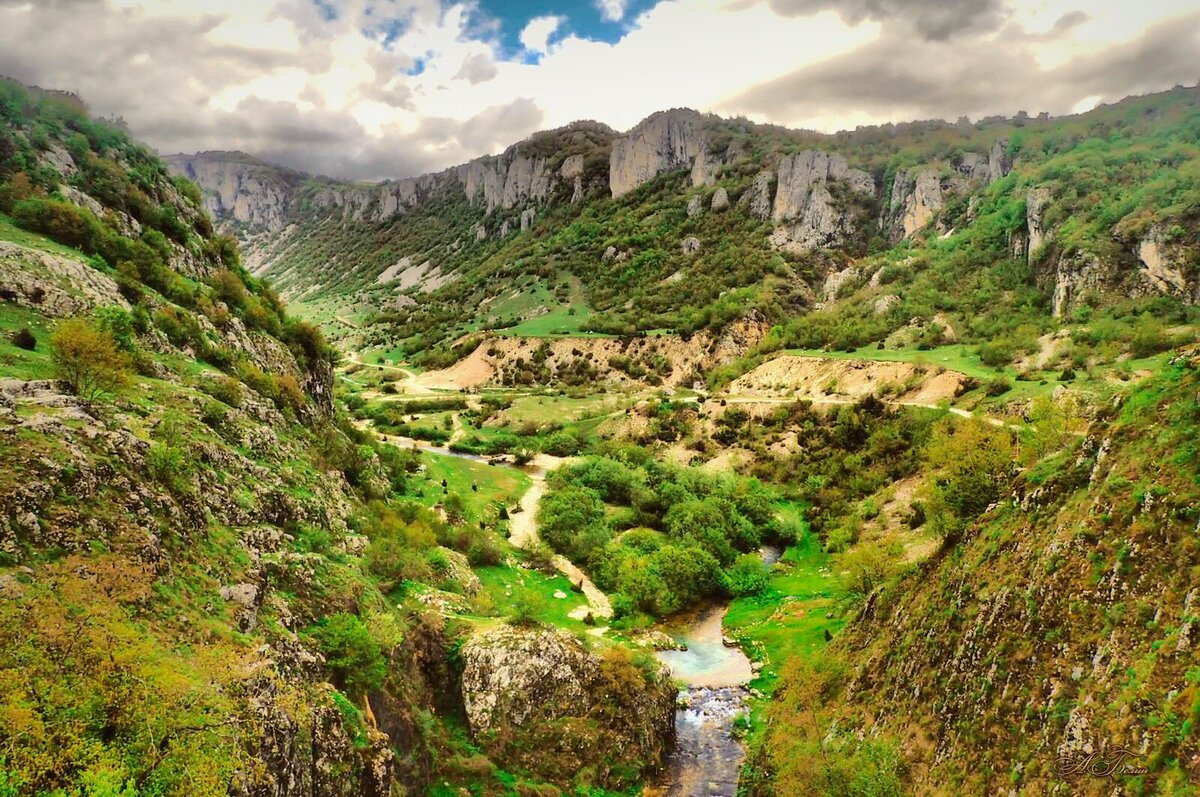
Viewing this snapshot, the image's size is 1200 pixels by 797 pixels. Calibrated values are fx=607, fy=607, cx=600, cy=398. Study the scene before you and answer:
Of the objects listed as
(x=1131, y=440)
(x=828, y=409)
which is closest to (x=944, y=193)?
(x=828, y=409)

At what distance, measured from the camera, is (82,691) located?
37.0ft

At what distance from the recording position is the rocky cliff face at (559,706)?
29.6 metres

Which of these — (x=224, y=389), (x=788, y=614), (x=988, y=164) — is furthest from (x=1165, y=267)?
(x=224, y=389)

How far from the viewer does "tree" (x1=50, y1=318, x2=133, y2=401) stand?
2102cm

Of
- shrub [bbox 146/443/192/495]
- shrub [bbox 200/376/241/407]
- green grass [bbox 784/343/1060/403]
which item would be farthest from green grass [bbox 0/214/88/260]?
green grass [bbox 784/343/1060/403]

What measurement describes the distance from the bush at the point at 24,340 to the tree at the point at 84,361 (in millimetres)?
3704

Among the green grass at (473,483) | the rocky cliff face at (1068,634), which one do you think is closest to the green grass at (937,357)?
the green grass at (473,483)

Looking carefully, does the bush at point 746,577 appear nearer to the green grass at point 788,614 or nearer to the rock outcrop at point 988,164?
the green grass at point 788,614

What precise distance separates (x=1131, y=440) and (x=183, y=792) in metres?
29.6

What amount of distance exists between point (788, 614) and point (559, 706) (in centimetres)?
2509

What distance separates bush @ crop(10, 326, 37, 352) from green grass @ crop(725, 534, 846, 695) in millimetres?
41988

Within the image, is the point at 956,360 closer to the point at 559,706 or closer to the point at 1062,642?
the point at 1062,642

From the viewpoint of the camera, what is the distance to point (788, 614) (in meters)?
49.2

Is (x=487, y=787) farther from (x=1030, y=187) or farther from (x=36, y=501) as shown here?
(x=1030, y=187)
